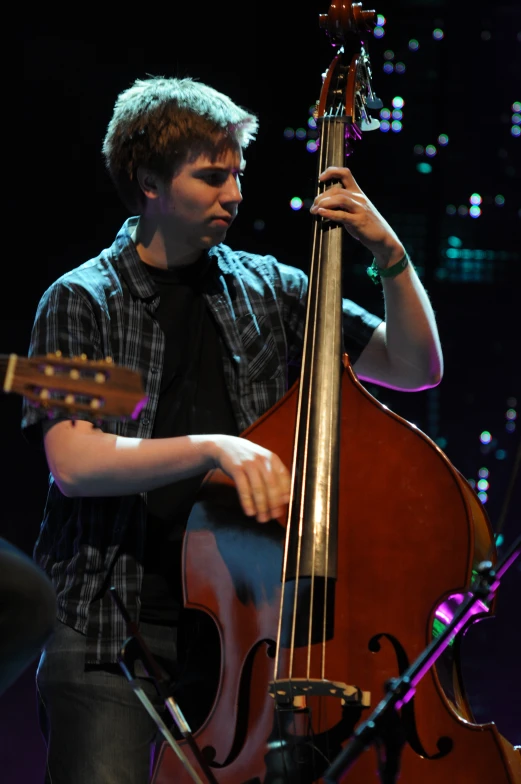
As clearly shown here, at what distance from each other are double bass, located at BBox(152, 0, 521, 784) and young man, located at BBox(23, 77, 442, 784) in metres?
0.08

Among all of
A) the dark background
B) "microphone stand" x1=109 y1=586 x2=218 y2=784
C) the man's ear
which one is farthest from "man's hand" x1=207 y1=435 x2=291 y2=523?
the dark background

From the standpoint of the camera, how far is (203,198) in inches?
67.5

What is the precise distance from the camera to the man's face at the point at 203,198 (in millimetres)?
1718

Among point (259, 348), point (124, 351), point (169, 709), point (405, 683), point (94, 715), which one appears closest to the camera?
point (405, 683)

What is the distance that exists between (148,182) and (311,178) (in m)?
1.13

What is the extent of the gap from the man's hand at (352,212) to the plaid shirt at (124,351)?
245 millimetres

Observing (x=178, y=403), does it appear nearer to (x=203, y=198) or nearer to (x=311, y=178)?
(x=203, y=198)

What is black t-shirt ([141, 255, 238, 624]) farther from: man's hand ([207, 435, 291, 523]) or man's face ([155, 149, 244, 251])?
man's hand ([207, 435, 291, 523])

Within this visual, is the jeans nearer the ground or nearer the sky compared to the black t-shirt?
nearer the ground

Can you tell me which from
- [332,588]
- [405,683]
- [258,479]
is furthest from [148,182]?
[405,683]

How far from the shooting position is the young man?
Answer: 4.86 ft

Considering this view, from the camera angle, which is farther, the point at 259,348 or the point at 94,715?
the point at 259,348

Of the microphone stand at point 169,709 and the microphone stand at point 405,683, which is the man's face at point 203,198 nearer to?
the microphone stand at point 169,709

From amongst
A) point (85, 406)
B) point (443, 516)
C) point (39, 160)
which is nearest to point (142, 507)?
point (85, 406)
